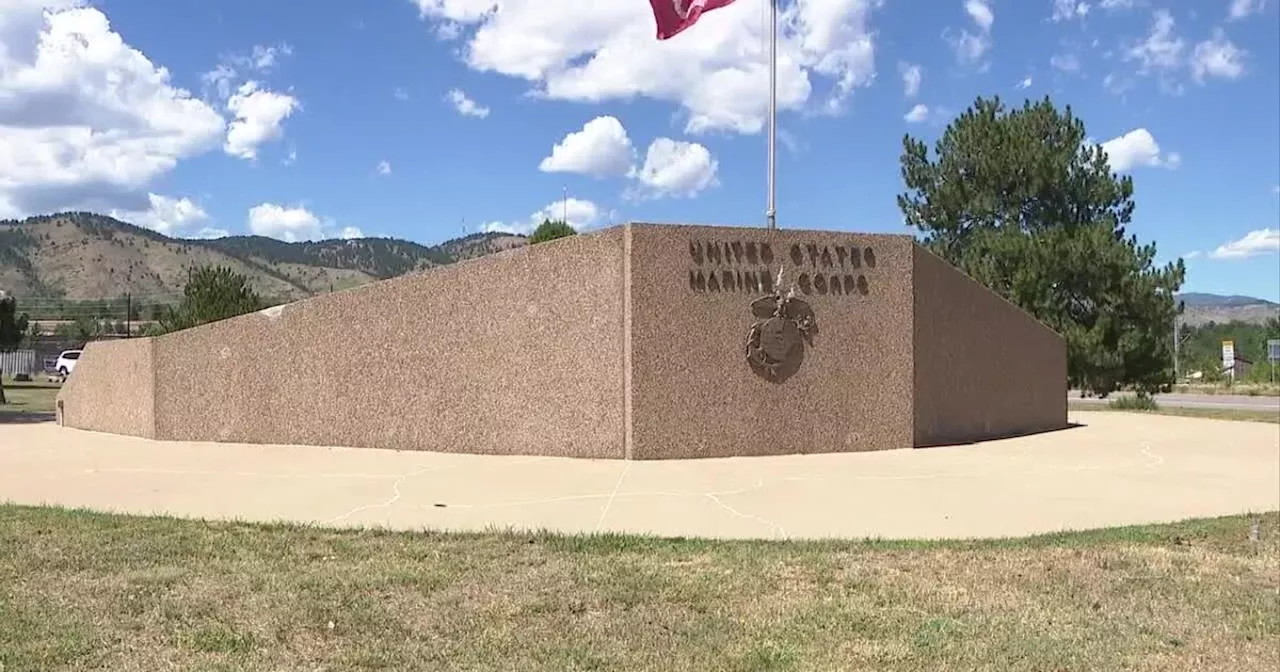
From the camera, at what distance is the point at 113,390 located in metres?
15.8

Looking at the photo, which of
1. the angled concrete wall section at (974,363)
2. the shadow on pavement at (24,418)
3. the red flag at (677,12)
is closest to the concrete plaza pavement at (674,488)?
the angled concrete wall section at (974,363)

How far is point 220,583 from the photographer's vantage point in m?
5.59

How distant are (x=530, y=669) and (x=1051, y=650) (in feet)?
7.67

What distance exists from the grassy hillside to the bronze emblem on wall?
78.8 meters

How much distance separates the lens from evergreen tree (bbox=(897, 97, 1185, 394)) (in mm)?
25406

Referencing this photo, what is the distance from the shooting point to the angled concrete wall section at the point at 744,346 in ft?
38.2

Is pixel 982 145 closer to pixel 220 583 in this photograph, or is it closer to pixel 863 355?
pixel 863 355

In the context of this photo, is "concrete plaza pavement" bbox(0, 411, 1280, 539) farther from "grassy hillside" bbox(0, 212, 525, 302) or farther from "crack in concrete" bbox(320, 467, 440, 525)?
"grassy hillside" bbox(0, 212, 525, 302)

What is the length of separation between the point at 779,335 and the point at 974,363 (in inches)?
154

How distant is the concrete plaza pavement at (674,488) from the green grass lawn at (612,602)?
80cm

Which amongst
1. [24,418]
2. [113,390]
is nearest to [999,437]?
[113,390]

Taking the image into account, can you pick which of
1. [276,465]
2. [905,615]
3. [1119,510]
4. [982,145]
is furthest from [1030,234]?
[905,615]

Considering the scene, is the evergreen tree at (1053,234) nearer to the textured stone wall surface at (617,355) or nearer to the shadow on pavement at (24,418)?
the textured stone wall surface at (617,355)

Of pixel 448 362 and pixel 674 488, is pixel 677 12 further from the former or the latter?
pixel 674 488
